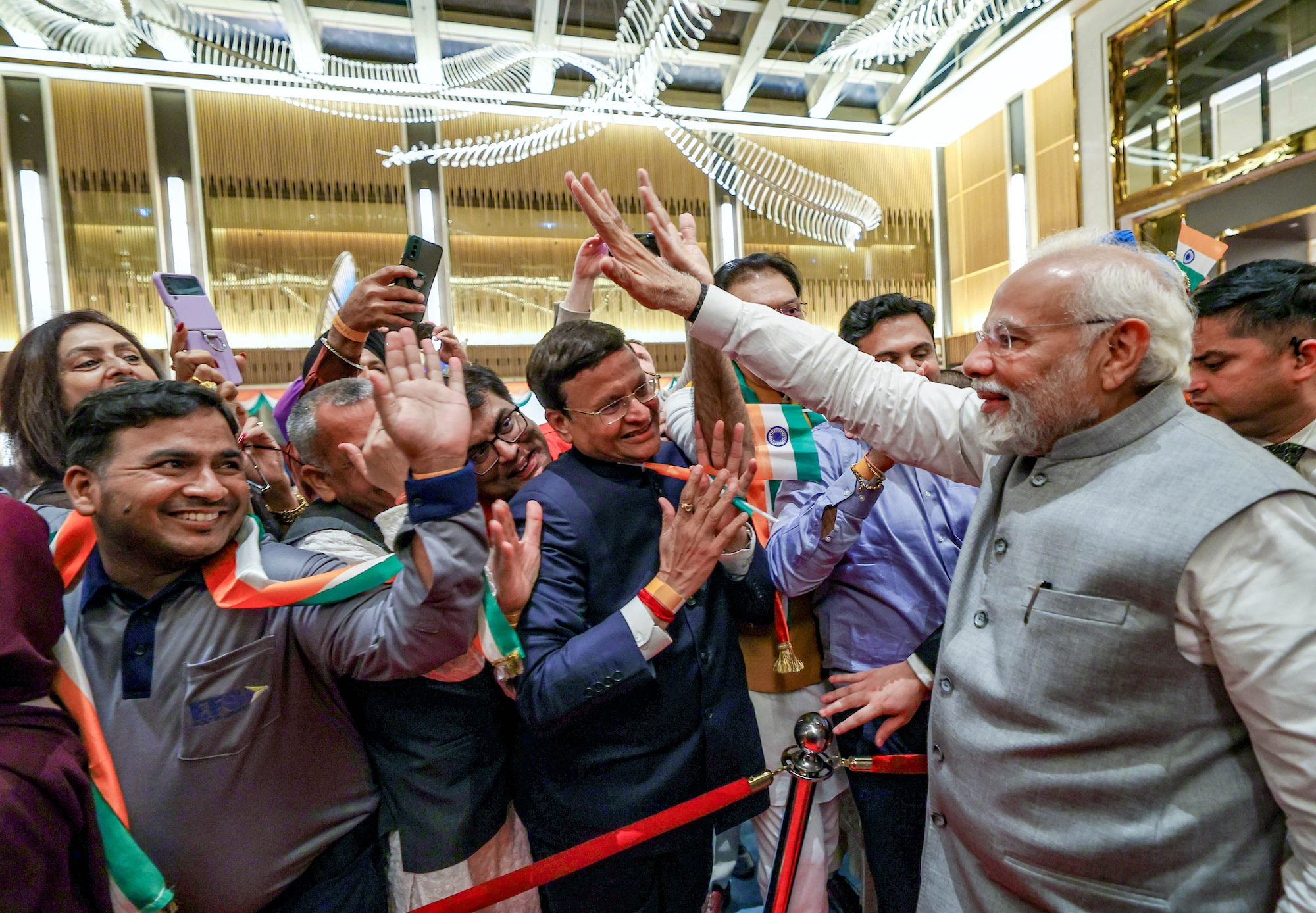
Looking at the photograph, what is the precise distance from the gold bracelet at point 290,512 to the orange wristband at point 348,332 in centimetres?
47

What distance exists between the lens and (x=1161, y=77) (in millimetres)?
5195

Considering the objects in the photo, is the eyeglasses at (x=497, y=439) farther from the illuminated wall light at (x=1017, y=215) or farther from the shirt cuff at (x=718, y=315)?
the illuminated wall light at (x=1017, y=215)

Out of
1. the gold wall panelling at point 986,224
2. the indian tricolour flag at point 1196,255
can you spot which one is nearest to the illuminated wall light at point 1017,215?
the gold wall panelling at point 986,224

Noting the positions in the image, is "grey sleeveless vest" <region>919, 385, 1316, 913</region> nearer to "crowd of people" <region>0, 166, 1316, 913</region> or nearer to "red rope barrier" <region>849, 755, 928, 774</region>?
"crowd of people" <region>0, 166, 1316, 913</region>

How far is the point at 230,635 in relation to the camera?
1.16 m

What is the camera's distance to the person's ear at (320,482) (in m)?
1.59

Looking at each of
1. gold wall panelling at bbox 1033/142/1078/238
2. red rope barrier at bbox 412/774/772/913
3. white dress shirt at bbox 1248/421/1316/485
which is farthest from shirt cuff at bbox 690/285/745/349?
gold wall panelling at bbox 1033/142/1078/238

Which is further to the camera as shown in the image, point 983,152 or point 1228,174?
point 983,152

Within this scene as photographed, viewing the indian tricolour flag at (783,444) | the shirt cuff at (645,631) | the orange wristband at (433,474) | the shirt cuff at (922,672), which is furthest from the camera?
the indian tricolour flag at (783,444)

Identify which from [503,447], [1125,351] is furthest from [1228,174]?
[503,447]

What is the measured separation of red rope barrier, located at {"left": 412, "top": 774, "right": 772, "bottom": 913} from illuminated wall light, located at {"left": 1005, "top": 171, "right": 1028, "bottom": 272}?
21.5ft

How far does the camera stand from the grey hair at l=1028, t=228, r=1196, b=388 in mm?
1043

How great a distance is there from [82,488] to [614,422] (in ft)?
3.00

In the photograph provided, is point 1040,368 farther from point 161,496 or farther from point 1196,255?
point 1196,255
